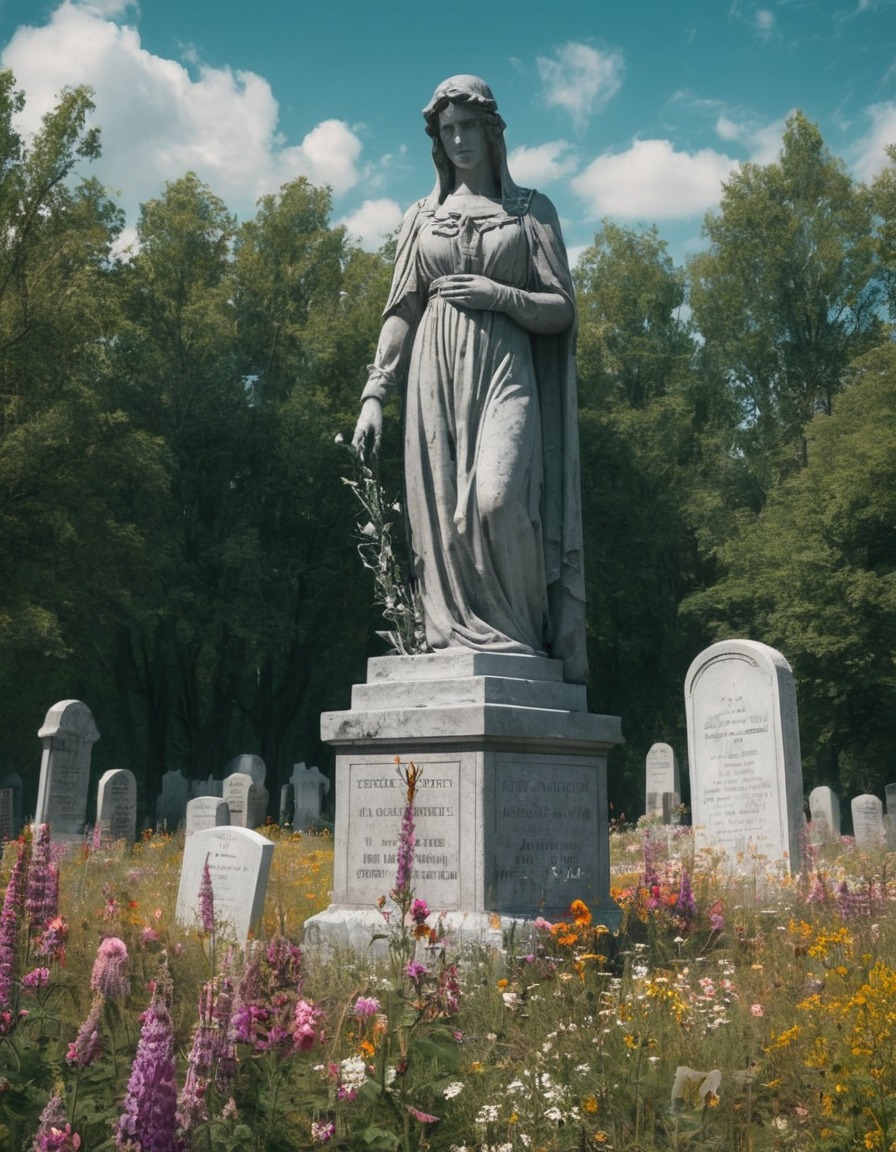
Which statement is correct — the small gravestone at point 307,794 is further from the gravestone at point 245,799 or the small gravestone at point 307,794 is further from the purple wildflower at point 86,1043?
the purple wildflower at point 86,1043

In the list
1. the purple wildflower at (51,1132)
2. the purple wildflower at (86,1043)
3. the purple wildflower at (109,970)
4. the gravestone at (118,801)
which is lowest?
the purple wildflower at (51,1132)

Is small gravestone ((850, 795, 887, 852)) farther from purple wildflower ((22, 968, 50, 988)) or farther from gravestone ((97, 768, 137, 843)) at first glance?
purple wildflower ((22, 968, 50, 988))

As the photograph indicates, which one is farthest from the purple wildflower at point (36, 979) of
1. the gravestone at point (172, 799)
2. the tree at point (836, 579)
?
the tree at point (836, 579)

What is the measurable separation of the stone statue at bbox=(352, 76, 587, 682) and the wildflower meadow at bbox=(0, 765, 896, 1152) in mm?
2005

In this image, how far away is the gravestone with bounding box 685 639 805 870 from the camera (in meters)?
11.8

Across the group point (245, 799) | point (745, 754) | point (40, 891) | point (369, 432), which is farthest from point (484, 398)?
point (245, 799)

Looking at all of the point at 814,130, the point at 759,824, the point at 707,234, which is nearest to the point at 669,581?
the point at 707,234

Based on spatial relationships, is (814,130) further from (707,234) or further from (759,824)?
(759,824)

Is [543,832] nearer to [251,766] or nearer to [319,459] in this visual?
[251,766]

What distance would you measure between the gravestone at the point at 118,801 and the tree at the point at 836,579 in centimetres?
1598

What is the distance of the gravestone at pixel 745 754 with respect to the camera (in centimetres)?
1177

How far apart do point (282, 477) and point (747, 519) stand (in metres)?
12.2

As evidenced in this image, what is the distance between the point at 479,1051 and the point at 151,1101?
210 centimetres

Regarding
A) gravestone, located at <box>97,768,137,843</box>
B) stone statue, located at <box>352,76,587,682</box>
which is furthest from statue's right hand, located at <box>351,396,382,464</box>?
gravestone, located at <box>97,768,137,843</box>
